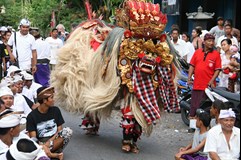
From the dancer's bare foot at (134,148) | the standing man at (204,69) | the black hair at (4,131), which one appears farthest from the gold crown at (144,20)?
the black hair at (4,131)

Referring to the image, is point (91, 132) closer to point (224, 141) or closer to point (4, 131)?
point (224, 141)

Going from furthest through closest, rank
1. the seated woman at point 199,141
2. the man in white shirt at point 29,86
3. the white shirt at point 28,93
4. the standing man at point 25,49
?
the standing man at point 25,49 < the man in white shirt at point 29,86 < the white shirt at point 28,93 < the seated woman at point 199,141

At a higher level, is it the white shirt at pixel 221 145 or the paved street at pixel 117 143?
the white shirt at pixel 221 145

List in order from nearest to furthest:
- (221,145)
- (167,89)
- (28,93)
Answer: (221,145) < (167,89) < (28,93)

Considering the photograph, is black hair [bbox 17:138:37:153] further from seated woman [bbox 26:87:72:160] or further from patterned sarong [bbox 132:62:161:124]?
patterned sarong [bbox 132:62:161:124]

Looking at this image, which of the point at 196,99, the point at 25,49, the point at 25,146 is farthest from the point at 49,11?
the point at 25,146

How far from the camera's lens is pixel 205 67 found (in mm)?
9492

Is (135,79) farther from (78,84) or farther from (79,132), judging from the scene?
(79,132)

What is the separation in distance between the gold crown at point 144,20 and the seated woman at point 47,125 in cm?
151

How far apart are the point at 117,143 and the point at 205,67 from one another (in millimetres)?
1954

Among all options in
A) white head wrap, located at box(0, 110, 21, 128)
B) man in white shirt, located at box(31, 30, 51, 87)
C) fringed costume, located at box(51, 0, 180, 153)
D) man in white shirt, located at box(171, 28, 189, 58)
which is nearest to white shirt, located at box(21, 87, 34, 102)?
fringed costume, located at box(51, 0, 180, 153)

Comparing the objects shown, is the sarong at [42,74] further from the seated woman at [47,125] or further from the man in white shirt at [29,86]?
the seated woman at [47,125]

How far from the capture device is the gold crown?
798 centimetres

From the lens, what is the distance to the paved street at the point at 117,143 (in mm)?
8273
